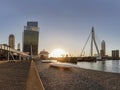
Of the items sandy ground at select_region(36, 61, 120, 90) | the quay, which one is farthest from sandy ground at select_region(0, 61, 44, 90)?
sandy ground at select_region(36, 61, 120, 90)

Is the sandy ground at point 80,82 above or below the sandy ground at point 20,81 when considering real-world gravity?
below

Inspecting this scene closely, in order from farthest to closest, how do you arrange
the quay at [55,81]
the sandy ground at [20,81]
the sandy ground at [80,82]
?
the sandy ground at [80,82], the quay at [55,81], the sandy ground at [20,81]

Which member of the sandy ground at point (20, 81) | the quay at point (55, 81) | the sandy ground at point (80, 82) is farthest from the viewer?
the sandy ground at point (80, 82)

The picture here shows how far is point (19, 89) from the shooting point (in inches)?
531

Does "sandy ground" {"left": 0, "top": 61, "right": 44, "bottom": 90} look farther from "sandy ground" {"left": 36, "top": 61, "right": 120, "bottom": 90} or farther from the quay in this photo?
"sandy ground" {"left": 36, "top": 61, "right": 120, "bottom": 90}

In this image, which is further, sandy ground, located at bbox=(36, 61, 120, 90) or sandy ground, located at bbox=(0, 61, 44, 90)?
sandy ground, located at bbox=(36, 61, 120, 90)

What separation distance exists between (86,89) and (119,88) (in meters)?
2.74

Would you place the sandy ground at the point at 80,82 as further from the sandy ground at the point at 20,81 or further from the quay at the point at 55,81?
the sandy ground at the point at 20,81

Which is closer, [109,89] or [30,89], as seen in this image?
[30,89]

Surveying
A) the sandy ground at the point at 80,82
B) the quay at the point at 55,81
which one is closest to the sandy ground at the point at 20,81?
the quay at the point at 55,81

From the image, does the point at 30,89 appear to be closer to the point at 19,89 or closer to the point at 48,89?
the point at 19,89

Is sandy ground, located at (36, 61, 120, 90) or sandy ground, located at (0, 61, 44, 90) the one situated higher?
sandy ground, located at (0, 61, 44, 90)

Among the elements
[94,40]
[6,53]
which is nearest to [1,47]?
[6,53]

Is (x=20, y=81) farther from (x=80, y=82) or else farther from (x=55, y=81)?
(x=80, y=82)
